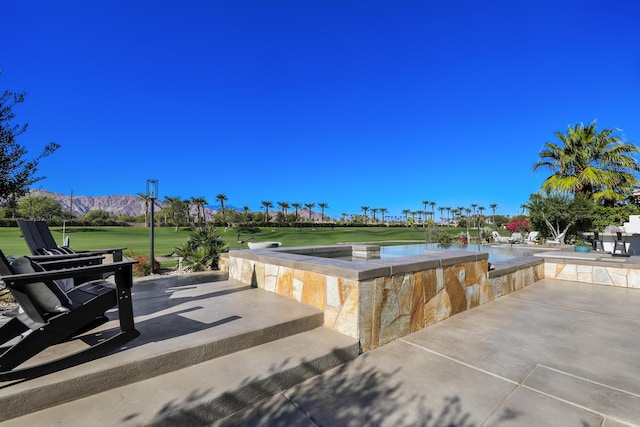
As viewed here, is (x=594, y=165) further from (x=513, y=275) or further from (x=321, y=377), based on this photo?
(x=321, y=377)

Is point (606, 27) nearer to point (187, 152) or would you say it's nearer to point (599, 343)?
point (599, 343)

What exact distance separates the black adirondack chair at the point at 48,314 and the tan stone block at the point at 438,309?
279 cm

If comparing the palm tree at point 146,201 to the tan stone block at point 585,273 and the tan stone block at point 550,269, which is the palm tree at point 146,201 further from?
the tan stone block at point 585,273

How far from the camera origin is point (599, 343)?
2.82 meters

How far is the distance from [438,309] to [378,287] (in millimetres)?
1178

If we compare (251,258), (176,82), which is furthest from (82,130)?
(251,258)

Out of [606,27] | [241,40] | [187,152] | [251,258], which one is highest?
[187,152]

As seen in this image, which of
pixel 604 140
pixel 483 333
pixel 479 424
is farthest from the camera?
pixel 604 140

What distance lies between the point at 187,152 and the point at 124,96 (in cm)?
3665

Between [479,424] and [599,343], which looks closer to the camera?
[479,424]

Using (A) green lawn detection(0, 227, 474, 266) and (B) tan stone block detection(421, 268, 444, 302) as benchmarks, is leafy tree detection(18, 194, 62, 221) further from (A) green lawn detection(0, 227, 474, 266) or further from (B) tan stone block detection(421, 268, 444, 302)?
(B) tan stone block detection(421, 268, 444, 302)

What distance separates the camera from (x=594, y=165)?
14867mm

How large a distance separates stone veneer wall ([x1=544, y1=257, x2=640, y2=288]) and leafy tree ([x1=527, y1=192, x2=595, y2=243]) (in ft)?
33.4

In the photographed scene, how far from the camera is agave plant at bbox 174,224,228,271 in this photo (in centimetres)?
662
